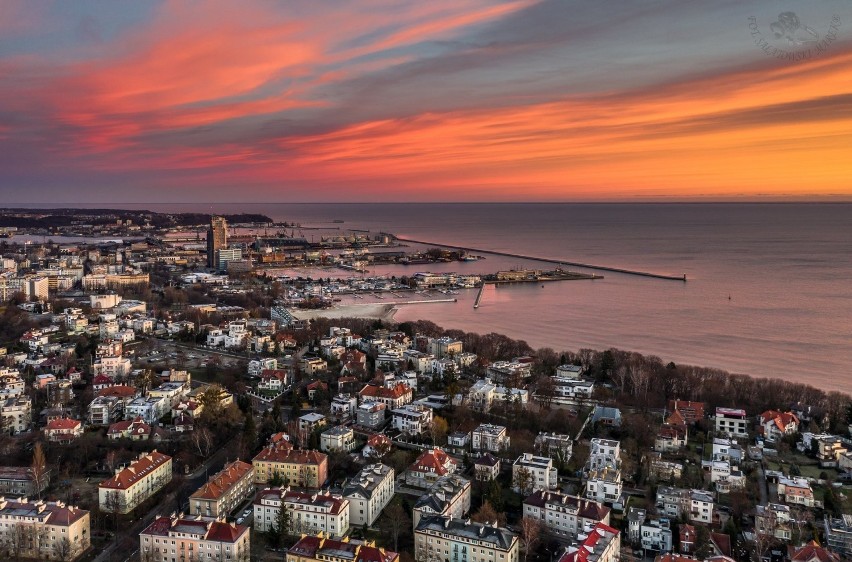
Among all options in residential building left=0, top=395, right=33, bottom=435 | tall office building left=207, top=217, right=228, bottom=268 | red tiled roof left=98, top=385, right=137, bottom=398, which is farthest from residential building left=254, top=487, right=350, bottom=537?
tall office building left=207, top=217, right=228, bottom=268

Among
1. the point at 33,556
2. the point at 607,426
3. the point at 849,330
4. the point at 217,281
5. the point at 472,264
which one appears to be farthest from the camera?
the point at 472,264

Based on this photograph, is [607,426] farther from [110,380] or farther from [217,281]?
[217,281]

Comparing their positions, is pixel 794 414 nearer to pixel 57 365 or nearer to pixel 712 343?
pixel 712 343

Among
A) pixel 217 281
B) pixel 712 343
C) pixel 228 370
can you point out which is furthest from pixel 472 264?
pixel 228 370

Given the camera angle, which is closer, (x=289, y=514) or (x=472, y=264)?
(x=289, y=514)

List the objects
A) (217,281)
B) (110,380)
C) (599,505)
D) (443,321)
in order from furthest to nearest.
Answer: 1. (217,281)
2. (443,321)
3. (110,380)
4. (599,505)

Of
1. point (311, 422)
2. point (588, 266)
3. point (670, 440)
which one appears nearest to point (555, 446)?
point (670, 440)

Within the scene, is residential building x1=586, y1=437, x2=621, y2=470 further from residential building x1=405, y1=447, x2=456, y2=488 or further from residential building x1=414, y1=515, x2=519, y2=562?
residential building x1=414, y1=515, x2=519, y2=562
